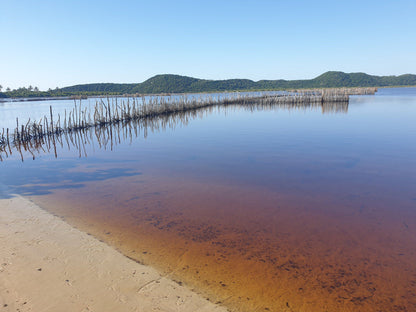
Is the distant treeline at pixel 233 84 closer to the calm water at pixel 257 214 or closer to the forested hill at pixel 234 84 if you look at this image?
the forested hill at pixel 234 84

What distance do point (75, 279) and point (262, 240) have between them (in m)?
2.78

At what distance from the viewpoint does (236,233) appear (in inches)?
179

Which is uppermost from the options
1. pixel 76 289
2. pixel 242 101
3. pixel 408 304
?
pixel 242 101

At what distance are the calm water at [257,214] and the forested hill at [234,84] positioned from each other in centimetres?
11937

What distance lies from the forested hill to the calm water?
392 ft

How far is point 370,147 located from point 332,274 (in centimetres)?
963

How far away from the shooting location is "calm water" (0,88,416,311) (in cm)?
326

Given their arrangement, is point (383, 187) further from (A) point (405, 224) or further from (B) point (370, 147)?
(B) point (370, 147)

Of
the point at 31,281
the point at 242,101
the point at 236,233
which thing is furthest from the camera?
the point at 242,101

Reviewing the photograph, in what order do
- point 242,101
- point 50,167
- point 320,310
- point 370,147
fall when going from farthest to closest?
point 242,101, point 370,147, point 50,167, point 320,310

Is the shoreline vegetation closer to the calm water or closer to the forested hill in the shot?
the calm water

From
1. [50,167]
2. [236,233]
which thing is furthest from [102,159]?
[236,233]

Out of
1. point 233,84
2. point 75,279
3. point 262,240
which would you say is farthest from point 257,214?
point 233,84

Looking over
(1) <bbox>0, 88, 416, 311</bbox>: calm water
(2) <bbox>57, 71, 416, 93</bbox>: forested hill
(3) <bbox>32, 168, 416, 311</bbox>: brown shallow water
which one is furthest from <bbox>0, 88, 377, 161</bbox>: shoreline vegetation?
(2) <bbox>57, 71, 416, 93</bbox>: forested hill
